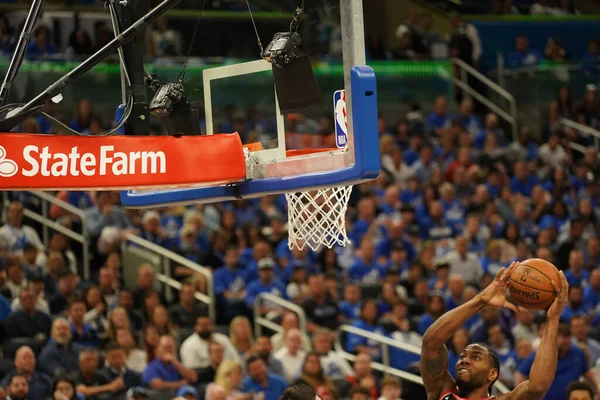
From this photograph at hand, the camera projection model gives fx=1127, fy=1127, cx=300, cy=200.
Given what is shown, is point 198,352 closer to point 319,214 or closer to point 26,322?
point 26,322

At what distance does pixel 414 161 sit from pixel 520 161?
1.57 m

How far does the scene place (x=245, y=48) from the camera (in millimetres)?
5789

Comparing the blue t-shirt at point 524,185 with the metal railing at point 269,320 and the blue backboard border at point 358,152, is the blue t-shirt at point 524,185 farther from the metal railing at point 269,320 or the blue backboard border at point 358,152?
the blue backboard border at point 358,152

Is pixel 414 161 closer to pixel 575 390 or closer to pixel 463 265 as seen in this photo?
pixel 463 265

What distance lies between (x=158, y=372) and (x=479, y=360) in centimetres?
459

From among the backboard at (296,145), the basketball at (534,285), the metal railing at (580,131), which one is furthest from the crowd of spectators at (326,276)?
the basketball at (534,285)

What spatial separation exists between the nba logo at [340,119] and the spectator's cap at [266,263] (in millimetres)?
6074

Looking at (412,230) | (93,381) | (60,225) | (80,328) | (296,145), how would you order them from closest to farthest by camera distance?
(296,145) < (93,381) < (80,328) < (60,225) < (412,230)

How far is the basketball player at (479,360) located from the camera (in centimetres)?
532

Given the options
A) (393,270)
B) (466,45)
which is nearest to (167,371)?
(393,270)

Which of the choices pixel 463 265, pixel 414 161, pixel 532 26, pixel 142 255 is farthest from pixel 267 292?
pixel 532 26

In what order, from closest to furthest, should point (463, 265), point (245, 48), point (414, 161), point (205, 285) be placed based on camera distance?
point (245, 48) < point (205, 285) < point (463, 265) < point (414, 161)

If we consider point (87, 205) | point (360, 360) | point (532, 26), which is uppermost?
point (532, 26)

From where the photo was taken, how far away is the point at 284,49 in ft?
17.5
